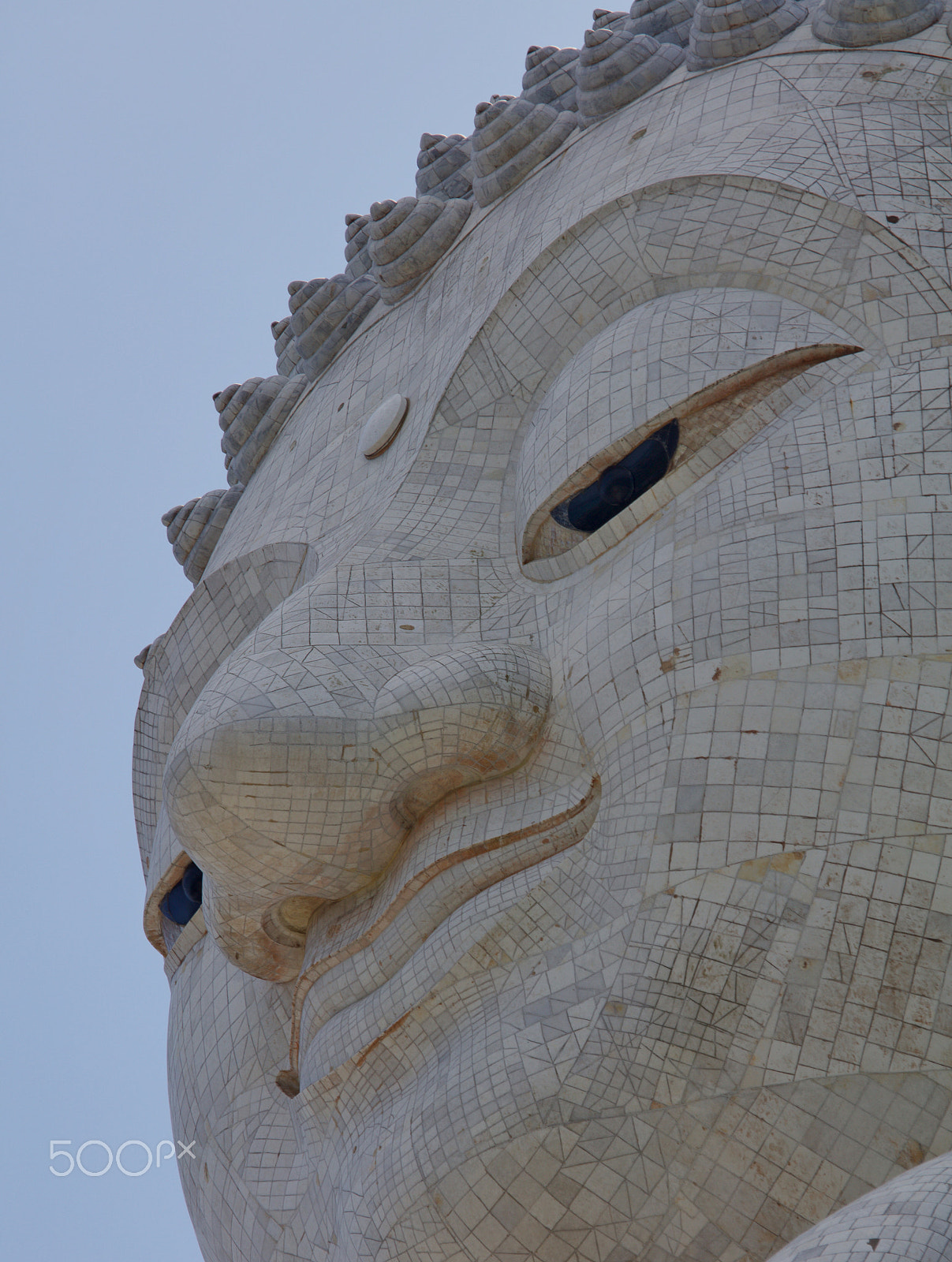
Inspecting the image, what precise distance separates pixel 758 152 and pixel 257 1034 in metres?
3.01

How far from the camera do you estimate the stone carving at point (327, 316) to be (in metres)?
5.92

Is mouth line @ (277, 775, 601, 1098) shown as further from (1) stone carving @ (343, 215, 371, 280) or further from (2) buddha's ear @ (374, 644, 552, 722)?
(1) stone carving @ (343, 215, 371, 280)

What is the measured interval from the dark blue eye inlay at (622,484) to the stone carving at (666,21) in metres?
2.00

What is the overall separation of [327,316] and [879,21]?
2.30 m

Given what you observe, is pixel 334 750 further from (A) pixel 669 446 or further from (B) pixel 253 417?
(B) pixel 253 417

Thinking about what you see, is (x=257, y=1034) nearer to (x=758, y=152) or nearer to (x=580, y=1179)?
(x=580, y=1179)

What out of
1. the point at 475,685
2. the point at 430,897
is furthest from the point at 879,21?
the point at 430,897

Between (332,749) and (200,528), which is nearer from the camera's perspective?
(332,749)

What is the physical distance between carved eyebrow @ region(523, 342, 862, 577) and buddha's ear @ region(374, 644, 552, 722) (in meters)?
0.45

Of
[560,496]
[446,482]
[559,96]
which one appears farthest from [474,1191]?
[559,96]

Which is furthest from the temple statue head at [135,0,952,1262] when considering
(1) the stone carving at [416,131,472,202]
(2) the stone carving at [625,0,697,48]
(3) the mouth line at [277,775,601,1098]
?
(1) the stone carving at [416,131,472,202]

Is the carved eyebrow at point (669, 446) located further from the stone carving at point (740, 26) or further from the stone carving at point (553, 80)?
the stone carving at point (553, 80)

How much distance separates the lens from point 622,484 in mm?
4273

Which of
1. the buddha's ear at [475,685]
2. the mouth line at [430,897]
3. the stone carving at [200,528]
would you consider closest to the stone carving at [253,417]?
the stone carving at [200,528]
